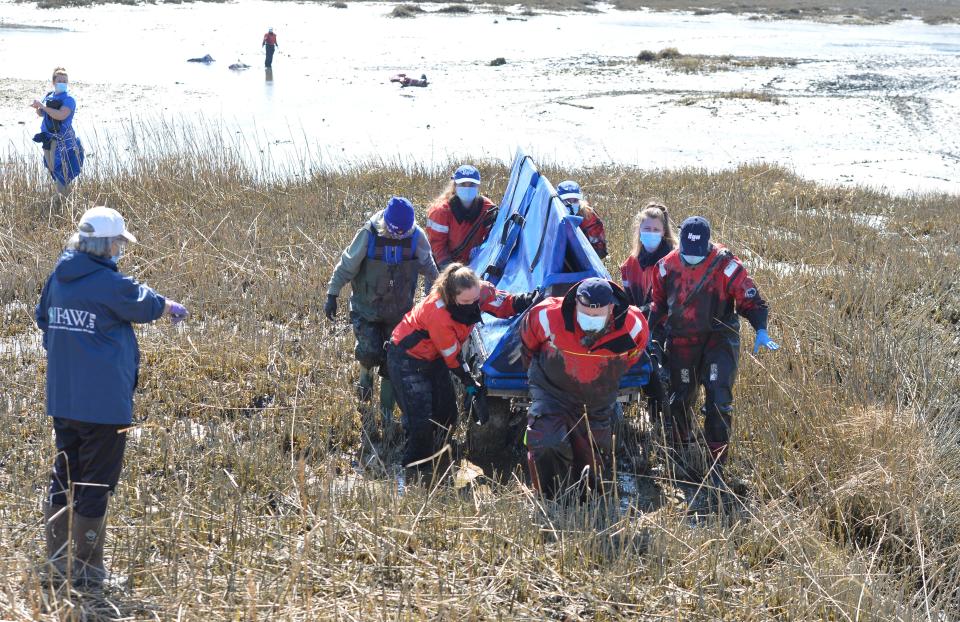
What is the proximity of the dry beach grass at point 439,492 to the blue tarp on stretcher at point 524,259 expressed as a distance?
2.36 ft

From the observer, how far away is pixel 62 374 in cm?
384

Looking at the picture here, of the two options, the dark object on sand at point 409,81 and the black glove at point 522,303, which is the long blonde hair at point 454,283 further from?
the dark object on sand at point 409,81

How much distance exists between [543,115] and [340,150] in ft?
17.9

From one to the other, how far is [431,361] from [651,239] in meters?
1.61

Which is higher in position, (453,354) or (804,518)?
(453,354)

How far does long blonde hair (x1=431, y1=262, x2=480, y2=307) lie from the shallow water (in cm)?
789

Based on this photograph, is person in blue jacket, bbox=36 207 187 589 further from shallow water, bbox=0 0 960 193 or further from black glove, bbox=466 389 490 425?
shallow water, bbox=0 0 960 193

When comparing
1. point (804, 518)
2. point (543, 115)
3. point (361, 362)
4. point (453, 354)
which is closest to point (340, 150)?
point (543, 115)

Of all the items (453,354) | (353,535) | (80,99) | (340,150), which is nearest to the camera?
(353,535)

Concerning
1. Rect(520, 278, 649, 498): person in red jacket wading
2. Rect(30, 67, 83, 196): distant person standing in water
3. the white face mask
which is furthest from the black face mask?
Rect(30, 67, 83, 196): distant person standing in water

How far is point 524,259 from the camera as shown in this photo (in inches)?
271

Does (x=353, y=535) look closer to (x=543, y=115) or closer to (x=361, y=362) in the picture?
(x=361, y=362)

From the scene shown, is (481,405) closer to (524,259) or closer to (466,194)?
(524,259)

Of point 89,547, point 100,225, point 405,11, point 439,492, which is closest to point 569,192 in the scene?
point 439,492
